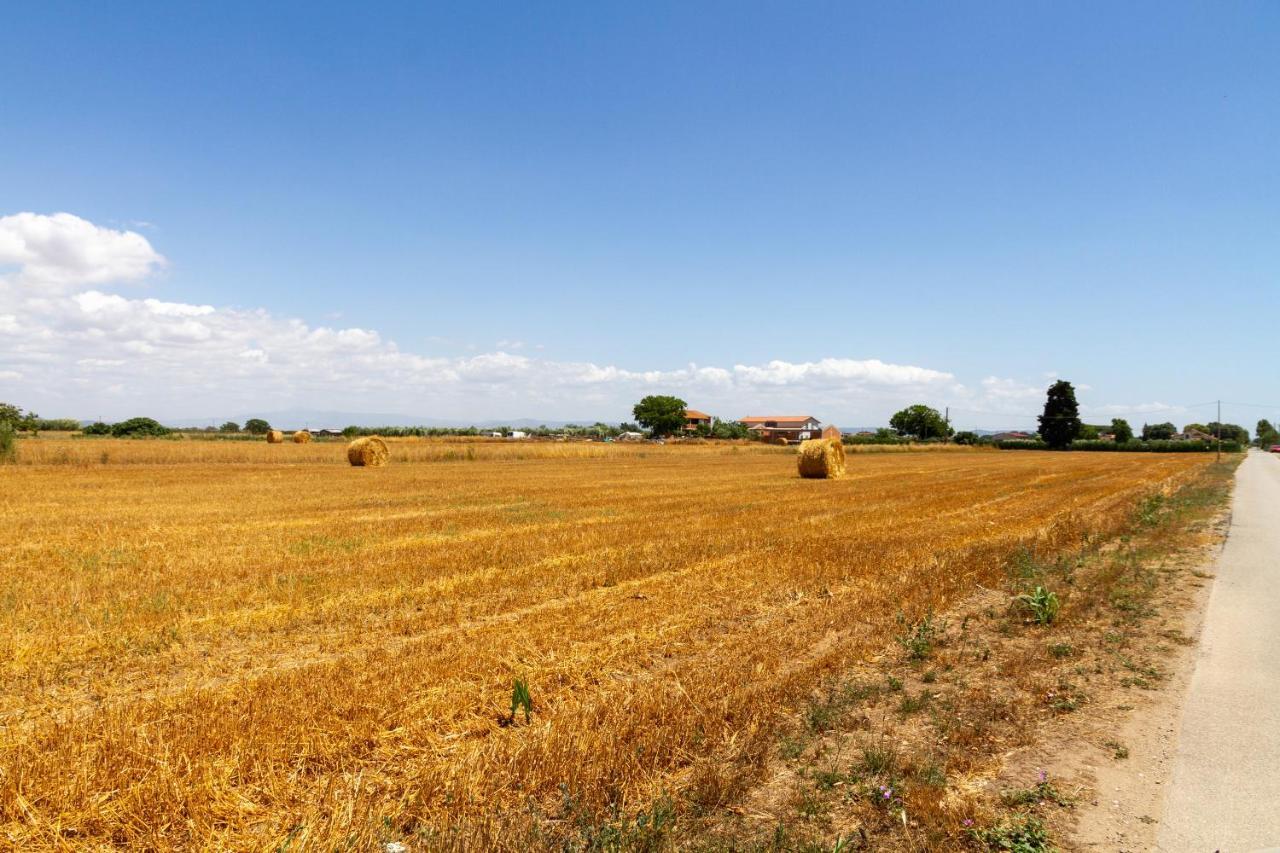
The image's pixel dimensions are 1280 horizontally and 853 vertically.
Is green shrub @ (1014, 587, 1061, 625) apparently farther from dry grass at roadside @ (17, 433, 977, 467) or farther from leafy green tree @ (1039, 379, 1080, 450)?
leafy green tree @ (1039, 379, 1080, 450)

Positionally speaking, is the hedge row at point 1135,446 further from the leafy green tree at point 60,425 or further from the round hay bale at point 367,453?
the leafy green tree at point 60,425

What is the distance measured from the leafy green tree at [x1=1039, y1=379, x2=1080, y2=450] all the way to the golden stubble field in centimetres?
12092

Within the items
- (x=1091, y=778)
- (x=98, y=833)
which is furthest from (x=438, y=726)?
(x=1091, y=778)

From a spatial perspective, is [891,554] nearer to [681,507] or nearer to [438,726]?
[681,507]

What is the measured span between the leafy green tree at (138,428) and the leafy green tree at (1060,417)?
14255 centimetres

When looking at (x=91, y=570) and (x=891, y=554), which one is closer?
(x=91, y=570)

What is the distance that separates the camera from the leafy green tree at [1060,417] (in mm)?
117312

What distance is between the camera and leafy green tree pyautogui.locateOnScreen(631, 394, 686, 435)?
159625 millimetres

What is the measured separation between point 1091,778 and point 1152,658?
3494 mm

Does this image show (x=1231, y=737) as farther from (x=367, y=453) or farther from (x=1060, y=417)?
(x=1060, y=417)

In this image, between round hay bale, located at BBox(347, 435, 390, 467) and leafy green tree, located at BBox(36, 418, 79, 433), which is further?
leafy green tree, located at BBox(36, 418, 79, 433)

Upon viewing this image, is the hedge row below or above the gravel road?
above

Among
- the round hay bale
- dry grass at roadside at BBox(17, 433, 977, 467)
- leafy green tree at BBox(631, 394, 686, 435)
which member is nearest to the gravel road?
the round hay bale

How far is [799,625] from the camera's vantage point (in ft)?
25.2
